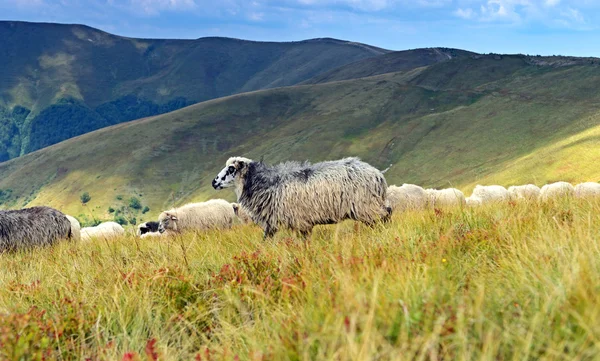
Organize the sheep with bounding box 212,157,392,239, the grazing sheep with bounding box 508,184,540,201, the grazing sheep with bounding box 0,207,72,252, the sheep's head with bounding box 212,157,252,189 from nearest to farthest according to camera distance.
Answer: the grazing sheep with bounding box 508,184,540,201
the sheep with bounding box 212,157,392,239
the sheep's head with bounding box 212,157,252,189
the grazing sheep with bounding box 0,207,72,252

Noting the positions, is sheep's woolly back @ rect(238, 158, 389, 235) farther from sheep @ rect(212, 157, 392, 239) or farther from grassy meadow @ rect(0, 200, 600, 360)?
grassy meadow @ rect(0, 200, 600, 360)

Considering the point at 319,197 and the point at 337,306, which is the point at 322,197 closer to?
the point at 319,197

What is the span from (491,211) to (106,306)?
20.1 ft

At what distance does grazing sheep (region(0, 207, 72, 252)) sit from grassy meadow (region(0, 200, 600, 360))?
7.27 metres

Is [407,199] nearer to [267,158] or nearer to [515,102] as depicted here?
[515,102]

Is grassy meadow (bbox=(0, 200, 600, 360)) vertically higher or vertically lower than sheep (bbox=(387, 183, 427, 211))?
higher

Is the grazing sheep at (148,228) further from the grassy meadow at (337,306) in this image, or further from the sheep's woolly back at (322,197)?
the grassy meadow at (337,306)

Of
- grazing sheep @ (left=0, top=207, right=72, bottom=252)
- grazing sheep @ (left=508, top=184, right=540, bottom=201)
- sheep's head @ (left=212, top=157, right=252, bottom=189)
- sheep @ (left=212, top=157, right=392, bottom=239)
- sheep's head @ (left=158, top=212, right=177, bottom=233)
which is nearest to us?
grazing sheep @ (left=508, top=184, right=540, bottom=201)

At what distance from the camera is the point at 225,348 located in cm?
326

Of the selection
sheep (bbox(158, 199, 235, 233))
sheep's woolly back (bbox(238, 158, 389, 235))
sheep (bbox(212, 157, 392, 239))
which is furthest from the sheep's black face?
sheep (bbox(158, 199, 235, 233))

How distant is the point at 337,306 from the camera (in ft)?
9.68

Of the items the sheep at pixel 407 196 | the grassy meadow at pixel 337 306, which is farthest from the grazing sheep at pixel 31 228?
the sheep at pixel 407 196

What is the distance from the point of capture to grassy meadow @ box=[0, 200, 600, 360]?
8.48 feet

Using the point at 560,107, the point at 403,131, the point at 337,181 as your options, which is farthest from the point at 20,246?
the point at 403,131
